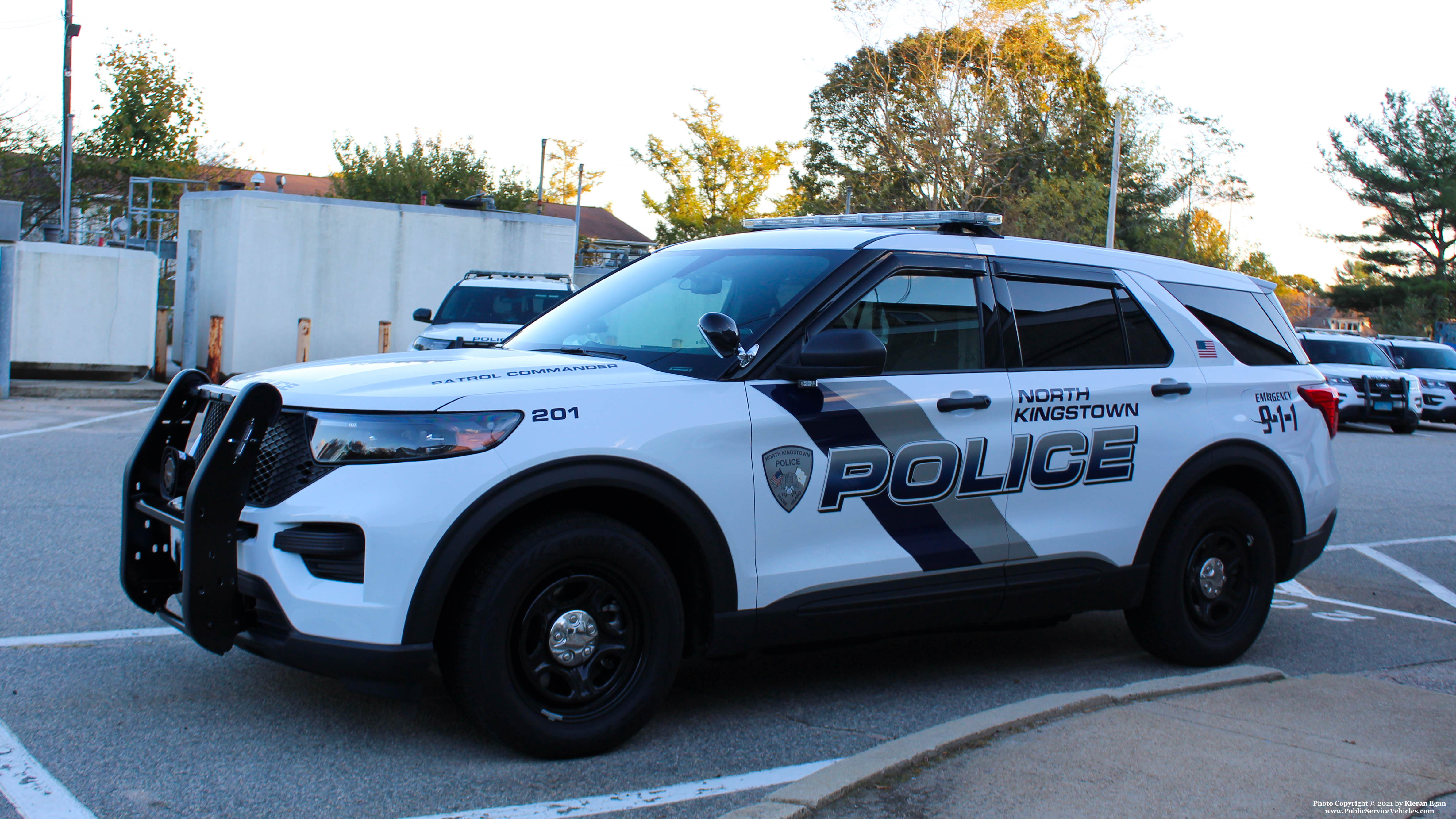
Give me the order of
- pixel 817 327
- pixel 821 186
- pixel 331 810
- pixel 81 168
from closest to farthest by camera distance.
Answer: pixel 331 810 → pixel 817 327 → pixel 81 168 → pixel 821 186

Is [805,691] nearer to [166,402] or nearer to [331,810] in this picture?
[331,810]

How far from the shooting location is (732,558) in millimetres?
3973

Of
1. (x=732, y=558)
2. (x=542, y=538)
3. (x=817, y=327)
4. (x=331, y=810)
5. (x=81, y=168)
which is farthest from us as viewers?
(x=81, y=168)

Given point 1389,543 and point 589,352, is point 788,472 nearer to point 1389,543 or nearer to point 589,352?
point 589,352

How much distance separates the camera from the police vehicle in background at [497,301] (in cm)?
1479

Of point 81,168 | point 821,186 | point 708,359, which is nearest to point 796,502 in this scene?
point 708,359

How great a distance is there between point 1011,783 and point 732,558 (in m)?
1.11

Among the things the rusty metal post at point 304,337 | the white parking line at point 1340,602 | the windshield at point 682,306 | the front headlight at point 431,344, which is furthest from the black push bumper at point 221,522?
the rusty metal post at point 304,337

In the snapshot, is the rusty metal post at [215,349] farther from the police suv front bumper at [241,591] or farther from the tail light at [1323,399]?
the tail light at [1323,399]

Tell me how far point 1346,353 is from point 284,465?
76.0ft

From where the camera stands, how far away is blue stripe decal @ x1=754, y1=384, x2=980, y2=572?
4.09m

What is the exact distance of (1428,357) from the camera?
24.5 meters

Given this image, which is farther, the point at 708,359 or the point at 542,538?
the point at 708,359

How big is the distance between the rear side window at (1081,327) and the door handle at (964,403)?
0.33 m
